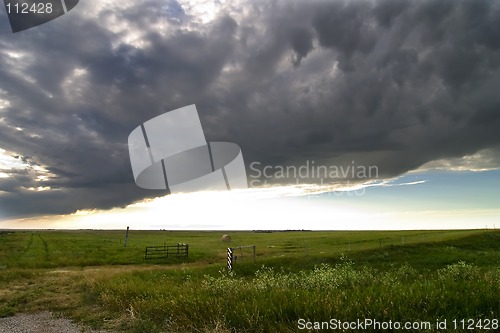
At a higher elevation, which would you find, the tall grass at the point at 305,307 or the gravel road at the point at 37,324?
the tall grass at the point at 305,307

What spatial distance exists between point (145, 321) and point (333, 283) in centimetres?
575

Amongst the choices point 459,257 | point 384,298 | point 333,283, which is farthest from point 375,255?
point 384,298

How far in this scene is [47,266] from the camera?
118 feet

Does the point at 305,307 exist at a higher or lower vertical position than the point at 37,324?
higher

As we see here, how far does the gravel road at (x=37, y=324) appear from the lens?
1090 cm

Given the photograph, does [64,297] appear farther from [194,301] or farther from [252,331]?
[252,331]

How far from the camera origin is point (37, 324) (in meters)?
11.9

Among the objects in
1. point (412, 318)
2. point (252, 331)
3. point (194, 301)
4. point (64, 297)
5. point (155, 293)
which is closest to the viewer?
point (412, 318)

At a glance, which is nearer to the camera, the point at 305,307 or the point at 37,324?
the point at 305,307

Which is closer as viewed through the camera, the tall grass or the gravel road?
the tall grass

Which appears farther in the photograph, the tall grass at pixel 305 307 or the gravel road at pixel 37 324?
the gravel road at pixel 37 324

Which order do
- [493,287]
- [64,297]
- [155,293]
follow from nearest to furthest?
1. [493,287]
2. [155,293]
3. [64,297]

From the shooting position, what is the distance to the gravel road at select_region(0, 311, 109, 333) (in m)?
10.9

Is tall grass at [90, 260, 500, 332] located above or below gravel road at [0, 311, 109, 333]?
above
